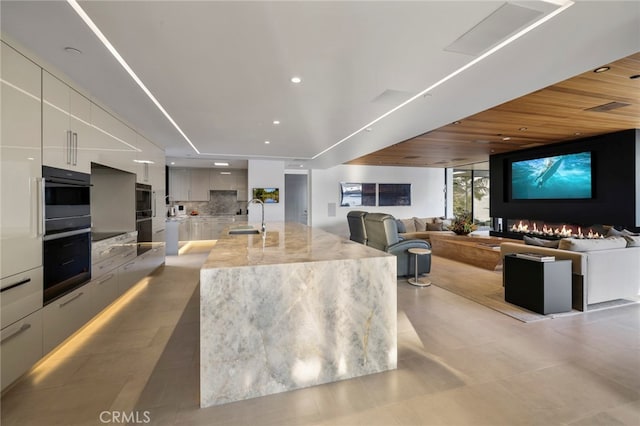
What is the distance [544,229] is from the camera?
645cm

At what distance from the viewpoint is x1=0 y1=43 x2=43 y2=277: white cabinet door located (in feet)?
5.89

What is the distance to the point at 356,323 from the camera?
6.69ft

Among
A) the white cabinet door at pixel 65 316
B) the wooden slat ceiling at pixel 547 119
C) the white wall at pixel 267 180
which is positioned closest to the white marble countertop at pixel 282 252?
the white cabinet door at pixel 65 316

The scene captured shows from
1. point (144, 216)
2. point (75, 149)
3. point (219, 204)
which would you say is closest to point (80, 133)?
point (75, 149)

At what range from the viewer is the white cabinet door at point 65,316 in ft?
7.10

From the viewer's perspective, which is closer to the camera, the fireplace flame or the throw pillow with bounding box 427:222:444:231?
the fireplace flame

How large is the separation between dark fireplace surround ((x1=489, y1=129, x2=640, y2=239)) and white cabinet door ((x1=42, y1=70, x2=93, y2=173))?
7573 millimetres

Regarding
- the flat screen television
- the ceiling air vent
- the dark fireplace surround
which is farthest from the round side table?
the flat screen television

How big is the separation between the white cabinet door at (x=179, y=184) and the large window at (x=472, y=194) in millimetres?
9302

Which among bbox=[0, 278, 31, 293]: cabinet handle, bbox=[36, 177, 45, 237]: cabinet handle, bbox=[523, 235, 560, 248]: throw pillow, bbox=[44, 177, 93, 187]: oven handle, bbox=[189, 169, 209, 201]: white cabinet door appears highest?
bbox=[189, 169, 209, 201]: white cabinet door

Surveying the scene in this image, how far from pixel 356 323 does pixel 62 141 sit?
2.84 metres

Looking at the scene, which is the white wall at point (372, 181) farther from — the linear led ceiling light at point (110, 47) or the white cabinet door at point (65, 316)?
the white cabinet door at point (65, 316)

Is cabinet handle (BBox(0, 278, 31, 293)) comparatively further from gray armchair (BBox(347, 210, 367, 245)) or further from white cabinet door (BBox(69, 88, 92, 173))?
gray armchair (BBox(347, 210, 367, 245))

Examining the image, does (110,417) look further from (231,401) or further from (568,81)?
(568,81)
